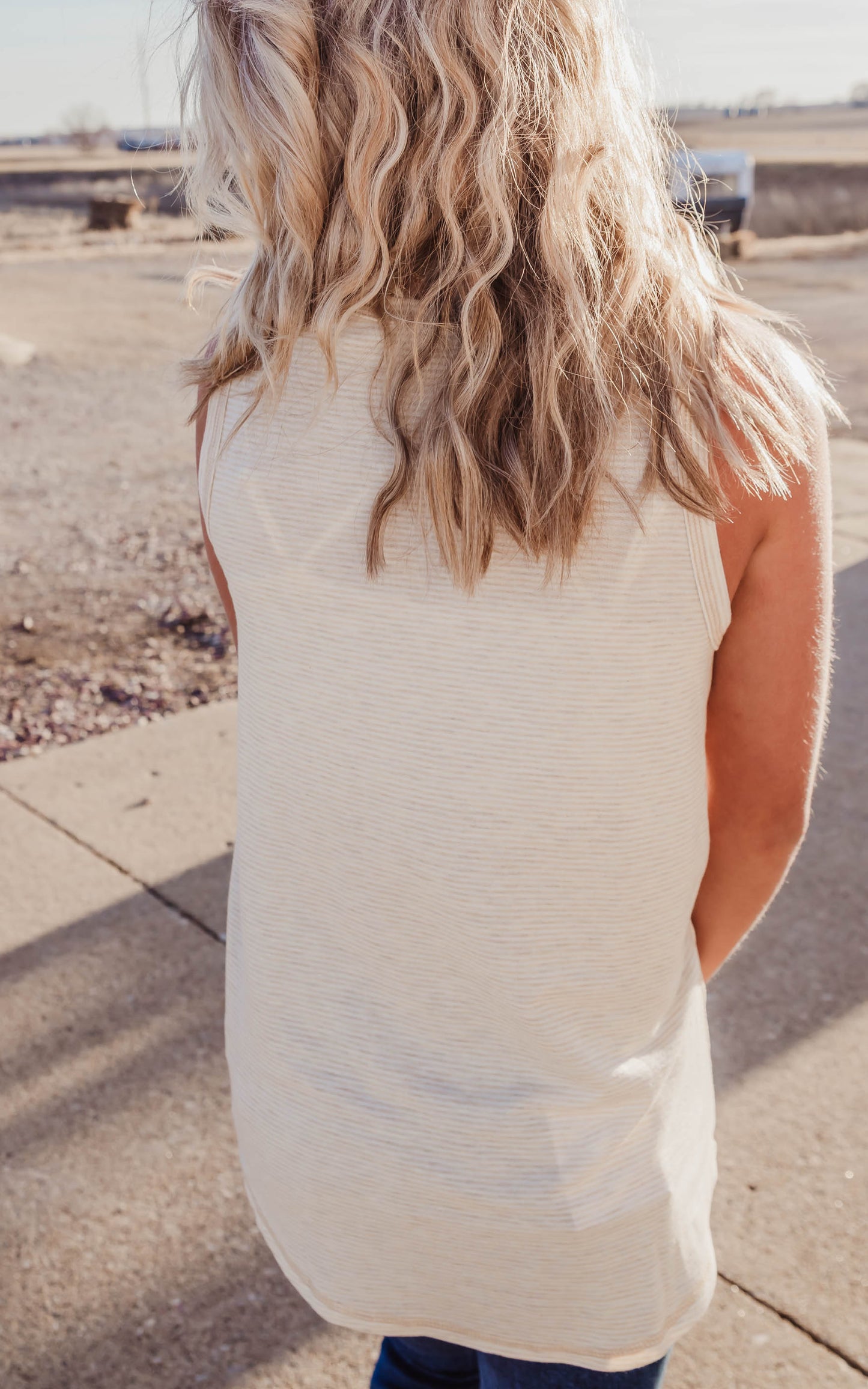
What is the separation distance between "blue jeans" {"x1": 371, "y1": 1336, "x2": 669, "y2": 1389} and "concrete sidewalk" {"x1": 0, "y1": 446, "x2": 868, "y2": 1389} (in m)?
0.64

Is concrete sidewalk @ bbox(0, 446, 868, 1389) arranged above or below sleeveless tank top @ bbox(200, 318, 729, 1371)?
below

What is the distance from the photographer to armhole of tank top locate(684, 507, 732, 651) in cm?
95

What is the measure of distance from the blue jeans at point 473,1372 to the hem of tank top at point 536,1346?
0.01 m

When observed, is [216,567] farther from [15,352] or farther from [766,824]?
[15,352]

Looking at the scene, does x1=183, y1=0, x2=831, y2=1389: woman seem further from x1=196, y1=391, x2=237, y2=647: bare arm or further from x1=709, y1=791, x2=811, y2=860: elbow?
x1=709, y1=791, x2=811, y2=860: elbow

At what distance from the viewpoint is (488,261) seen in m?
0.95

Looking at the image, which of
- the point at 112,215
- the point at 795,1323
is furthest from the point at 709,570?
the point at 112,215

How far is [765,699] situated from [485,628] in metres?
0.35

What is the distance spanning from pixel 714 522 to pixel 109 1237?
1778mm

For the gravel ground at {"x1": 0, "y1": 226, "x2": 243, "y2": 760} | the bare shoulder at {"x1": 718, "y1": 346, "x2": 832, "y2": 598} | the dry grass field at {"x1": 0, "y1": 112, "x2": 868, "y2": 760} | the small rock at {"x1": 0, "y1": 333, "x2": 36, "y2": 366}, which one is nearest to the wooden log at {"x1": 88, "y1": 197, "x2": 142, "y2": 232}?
the dry grass field at {"x1": 0, "y1": 112, "x2": 868, "y2": 760}

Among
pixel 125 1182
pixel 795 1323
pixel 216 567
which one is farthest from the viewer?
pixel 125 1182

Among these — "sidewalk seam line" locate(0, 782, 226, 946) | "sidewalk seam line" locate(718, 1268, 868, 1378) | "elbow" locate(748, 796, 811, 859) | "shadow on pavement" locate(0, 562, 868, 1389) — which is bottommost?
"sidewalk seam line" locate(0, 782, 226, 946)

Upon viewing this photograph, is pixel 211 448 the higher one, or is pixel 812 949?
pixel 211 448

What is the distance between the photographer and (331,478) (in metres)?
1.00
